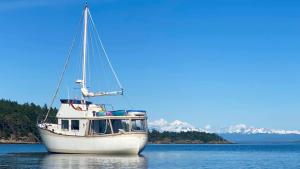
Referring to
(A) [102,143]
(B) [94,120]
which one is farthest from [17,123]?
(A) [102,143]

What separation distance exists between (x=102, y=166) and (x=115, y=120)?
2116 cm

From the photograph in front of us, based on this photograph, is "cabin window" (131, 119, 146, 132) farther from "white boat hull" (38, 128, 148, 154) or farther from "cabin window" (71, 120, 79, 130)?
"cabin window" (71, 120, 79, 130)

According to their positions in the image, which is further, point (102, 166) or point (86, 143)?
point (86, 143)

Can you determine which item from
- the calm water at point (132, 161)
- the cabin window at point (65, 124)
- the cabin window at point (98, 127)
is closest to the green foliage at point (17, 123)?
the calm water at point (132, 161)

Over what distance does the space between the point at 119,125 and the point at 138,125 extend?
2506 millimetres

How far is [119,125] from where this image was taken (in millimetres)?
75562

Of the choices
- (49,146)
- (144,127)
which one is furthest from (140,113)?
(49,146)

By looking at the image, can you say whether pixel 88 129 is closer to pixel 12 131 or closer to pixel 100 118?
pixel 100 118

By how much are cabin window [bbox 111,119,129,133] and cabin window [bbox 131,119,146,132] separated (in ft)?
2.99

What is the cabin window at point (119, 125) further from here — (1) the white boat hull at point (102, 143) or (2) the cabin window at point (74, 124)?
(2) the cabin window at point (74, 124)

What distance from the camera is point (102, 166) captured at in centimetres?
5481

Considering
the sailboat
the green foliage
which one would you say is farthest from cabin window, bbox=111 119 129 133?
the green foliage

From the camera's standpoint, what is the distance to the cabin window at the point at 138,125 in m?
74.9

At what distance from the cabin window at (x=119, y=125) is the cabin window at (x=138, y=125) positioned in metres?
Answer: 0.91
